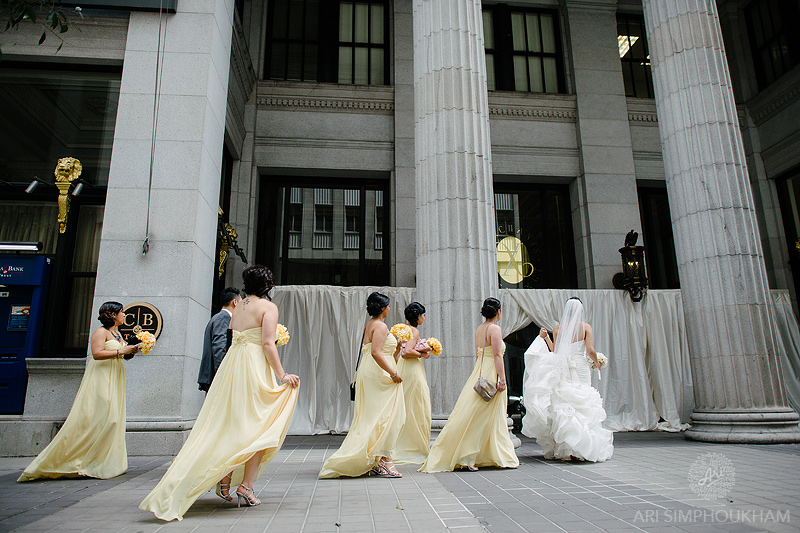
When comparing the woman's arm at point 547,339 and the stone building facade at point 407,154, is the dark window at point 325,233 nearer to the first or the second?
the stone building facade at point 407,154

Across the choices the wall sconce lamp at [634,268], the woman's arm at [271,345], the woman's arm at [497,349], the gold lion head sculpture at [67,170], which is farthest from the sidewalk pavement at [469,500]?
the wall sconce lamp at [634,268]

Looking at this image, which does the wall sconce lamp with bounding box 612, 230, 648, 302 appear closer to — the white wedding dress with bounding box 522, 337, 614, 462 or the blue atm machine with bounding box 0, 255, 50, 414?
the white wedding dress with bounding box 522, 337, 614, 462

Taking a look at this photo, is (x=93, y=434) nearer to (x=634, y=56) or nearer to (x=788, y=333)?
(x=788, y=333)

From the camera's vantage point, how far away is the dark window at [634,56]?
50.9 ft

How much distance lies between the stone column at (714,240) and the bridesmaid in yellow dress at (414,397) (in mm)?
5520

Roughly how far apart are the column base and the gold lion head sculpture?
1227cm

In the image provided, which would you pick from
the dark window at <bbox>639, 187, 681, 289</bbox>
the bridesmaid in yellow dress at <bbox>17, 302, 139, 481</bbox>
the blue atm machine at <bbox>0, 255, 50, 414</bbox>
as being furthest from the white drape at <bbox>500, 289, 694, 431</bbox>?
the blue atm machine at <bbox>0, 255, 50, 414</bbox>

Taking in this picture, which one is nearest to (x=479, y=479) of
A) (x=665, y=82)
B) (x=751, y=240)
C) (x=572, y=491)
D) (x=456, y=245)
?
(x=572, y=491)

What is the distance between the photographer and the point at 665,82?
10961 mm

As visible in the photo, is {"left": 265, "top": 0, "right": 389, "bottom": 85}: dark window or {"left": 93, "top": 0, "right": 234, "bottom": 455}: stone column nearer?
{"left": 93, "top": 0, "right": 234, "bottom": 455}: stone column

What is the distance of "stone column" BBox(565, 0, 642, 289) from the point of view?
13.6 m

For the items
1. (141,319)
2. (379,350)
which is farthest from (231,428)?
(141,319)

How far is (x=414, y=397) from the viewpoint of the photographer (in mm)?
7117

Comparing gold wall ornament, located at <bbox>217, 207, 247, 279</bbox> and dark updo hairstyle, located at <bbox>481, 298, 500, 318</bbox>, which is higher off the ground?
gold wall ornament, located at <bbox>217, 207, 247, 279</bbox>
